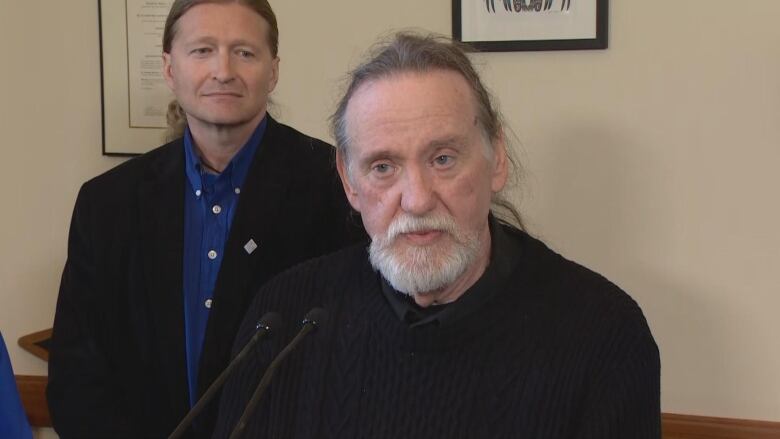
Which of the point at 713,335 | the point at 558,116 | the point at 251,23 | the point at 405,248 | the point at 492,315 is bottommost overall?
the point at 713,335

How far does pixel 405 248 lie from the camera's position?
50.3 inches

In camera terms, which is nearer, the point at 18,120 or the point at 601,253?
the point at 601,253

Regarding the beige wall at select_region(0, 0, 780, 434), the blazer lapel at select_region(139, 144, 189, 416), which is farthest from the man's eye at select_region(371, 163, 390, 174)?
the beige wall at select_region(0, 0, 780, 434)

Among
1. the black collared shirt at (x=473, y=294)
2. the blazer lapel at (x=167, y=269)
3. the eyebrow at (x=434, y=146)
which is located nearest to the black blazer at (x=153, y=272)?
the blazer lapel at (x=167, y=269)

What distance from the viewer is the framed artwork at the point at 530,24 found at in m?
1.77

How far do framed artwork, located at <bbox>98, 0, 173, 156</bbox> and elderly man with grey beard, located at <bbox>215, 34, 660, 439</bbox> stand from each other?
0.91 m

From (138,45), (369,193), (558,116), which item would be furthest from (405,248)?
(138,45)

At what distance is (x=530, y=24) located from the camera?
5.97 feet

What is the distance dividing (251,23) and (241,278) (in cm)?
45

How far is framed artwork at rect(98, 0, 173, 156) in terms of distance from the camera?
7.04ft

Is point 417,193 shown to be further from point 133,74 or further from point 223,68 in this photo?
point 133,74

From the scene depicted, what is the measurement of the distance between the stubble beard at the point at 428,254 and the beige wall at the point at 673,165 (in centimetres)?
62

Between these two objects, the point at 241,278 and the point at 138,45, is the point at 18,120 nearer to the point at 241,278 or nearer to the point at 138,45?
the point at 138,45

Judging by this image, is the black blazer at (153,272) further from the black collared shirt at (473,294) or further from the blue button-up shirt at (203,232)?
the black collared shirt at (473,294)
